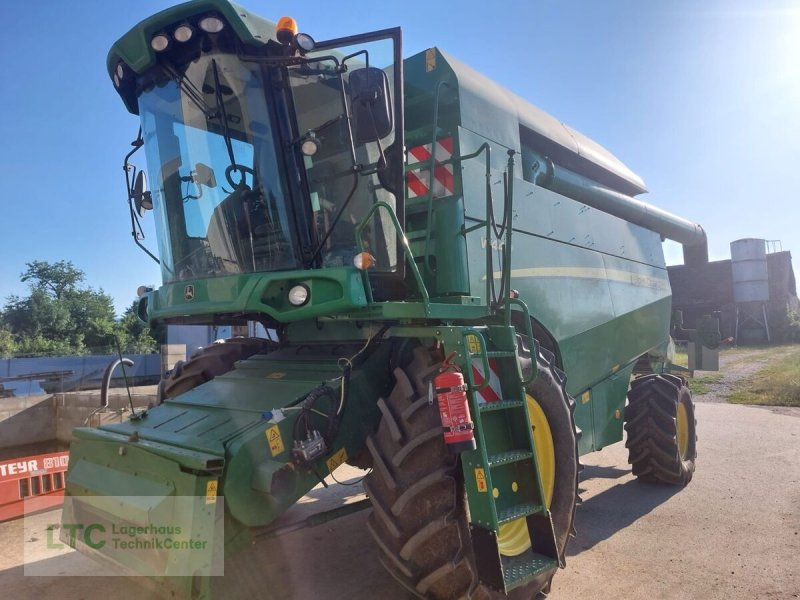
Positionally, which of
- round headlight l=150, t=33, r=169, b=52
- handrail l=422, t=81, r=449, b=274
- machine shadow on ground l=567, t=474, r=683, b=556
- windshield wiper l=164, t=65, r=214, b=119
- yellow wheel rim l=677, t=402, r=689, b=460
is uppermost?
round headlight l=150, t=33, r=169, b=52

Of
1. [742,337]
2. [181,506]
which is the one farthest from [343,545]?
[742,337]

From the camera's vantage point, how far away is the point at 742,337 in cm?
3005

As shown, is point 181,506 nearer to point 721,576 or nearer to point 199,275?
point 199,275

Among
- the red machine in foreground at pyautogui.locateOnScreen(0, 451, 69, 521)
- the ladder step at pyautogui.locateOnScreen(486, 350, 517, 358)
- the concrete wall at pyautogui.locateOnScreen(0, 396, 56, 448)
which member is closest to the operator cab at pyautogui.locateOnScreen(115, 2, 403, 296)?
the ladder step at pyautogui.locateOnScreen(486, 350, 517, 358)

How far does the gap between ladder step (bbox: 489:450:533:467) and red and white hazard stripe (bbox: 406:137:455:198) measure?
5.72 feet

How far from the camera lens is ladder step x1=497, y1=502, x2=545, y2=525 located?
287cm

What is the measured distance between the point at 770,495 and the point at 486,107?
4.71 m

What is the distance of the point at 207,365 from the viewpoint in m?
4.54

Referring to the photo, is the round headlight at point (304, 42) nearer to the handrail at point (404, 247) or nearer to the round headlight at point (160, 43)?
the round headlight at point (160, 43)

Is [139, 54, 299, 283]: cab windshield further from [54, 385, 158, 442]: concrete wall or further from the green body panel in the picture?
[54, 385, 158, 442]: concrete wall

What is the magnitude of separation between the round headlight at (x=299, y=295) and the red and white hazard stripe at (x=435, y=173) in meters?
1.26

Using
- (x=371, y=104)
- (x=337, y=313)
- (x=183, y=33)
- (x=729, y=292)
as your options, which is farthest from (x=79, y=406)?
(x=729, y=292)

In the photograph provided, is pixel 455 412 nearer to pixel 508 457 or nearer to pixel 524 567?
pixel 508 457

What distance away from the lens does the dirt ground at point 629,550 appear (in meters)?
3.53
